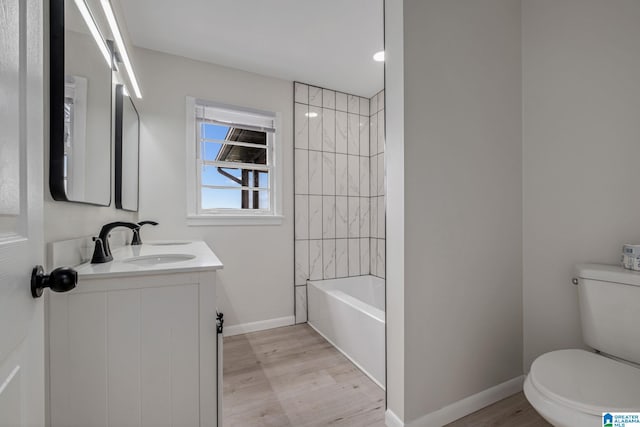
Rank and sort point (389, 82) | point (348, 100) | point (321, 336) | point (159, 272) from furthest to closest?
point (348, 100)
point (321, 336)
point (389, 82)
point (159, 272)

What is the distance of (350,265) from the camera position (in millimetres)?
3189

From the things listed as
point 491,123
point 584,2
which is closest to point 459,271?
point 491,123

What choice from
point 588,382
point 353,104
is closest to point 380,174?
point 353,104

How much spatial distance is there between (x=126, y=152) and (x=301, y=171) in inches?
58.7

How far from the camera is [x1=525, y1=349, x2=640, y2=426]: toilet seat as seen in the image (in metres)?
0.94

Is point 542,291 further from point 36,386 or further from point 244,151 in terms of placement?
point 244,151

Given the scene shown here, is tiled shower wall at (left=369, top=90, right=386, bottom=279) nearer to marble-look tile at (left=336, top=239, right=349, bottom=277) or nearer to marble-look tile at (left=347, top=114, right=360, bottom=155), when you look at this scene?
marble-look tile at (left=347, top=114, right=360, bottom=155)

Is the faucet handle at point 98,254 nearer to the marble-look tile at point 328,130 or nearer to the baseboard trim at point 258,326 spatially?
the baseboard trim at point 258,326

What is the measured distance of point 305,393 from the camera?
1.76m

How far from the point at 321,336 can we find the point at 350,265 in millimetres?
870

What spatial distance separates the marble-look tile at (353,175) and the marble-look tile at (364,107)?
20.4 inches

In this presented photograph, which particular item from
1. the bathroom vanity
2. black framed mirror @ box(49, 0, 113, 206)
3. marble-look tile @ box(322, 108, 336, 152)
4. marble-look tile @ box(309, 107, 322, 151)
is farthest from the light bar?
marble-look tile @ box(322, 108, 336, 152)

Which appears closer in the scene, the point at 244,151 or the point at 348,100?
the point at 244,151

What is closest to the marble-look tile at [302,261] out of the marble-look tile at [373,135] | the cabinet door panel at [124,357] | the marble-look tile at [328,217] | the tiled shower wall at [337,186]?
the tiled shower wall at [337,186]
